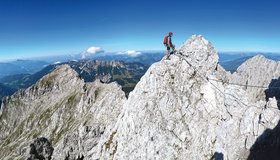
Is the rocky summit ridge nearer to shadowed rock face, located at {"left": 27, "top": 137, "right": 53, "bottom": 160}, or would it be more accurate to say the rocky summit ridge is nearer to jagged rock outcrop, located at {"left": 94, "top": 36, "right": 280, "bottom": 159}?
jagged rock outcrop, located at {"left": 94, "top": 36, "right": 280, "bottom": 159}

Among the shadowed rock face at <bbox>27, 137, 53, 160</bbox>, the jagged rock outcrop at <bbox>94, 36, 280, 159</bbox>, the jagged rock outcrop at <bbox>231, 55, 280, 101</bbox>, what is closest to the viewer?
the jagged rock outcrop at <bbox>94, 36, 280, 159</bbox>

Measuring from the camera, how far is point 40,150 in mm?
101875

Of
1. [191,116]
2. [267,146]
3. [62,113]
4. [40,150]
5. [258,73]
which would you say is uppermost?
[191,116]

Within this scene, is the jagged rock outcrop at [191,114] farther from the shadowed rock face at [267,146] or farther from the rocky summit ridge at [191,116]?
the shadowed rock face at [267,146]

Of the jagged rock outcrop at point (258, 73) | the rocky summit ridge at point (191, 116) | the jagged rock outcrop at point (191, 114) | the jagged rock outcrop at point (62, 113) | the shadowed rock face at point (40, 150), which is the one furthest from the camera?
the jagged rock outcrop at point (258, 73)

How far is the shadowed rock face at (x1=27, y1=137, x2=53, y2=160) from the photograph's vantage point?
96.3 metres

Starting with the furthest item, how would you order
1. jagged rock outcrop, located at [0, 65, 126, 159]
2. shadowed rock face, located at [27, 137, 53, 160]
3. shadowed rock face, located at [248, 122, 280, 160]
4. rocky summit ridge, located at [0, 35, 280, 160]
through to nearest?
shadowed rock face, located at [27, 137, 53, 160] < jagged rock outcrop, located at [0, 65, 126, 159] < rocky summit ridge, located at [0, 35, 280, 160] < shadowed rock face, located at [248, 122, 280, 160]

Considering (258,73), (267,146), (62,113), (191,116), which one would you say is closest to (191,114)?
(191,116)

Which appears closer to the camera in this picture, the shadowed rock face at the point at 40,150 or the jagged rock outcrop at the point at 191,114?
the jagged rock outcrop at the point at 191,114

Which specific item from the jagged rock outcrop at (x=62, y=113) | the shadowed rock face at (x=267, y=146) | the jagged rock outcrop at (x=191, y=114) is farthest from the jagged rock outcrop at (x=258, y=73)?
the shadowed rock face at (x=267, y=146)

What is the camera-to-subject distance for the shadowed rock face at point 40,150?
9631 cm

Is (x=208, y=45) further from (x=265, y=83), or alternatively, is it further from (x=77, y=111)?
(x=77, y=111)

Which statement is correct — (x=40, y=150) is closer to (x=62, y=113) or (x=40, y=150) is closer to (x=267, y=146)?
(x=62, y=113)

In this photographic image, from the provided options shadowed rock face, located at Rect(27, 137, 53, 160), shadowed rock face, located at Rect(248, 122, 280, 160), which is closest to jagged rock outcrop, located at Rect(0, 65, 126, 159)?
shadowed rock face, located at Rect(27, 137, 53, 160)
